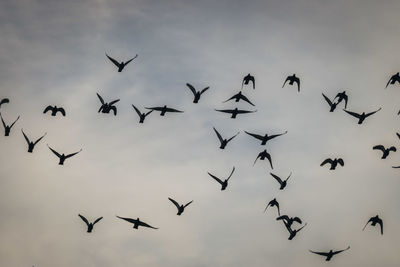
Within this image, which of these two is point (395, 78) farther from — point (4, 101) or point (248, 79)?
point (4, 101)

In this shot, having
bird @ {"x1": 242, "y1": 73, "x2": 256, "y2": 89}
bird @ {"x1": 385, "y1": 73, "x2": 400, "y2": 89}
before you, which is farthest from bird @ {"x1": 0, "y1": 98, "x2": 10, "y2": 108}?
bird @ {"x1": 385, "y1": 73, "x2": 400, "y2": 89}

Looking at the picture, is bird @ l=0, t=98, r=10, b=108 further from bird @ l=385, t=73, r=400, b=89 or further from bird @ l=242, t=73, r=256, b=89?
bird @ l=385, t=73, r=400, b=89

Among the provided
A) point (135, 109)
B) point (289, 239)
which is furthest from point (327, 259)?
point (135, 109)

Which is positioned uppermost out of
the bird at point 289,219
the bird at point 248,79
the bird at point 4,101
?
the bird at point 248,79

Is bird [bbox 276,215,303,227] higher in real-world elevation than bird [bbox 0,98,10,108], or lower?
lower

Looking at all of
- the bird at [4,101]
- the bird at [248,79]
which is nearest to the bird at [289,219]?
the bird at [248,79]

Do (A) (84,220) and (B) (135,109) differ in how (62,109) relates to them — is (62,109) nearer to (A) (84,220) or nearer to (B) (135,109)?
(B) (135,109)

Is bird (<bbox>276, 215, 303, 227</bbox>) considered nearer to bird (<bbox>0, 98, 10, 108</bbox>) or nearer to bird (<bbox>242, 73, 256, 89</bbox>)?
bird (<bbox>242, 73, 256, 89</bbox>)

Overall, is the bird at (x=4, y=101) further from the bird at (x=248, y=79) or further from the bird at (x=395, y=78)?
the bird at (x=395, y=78)

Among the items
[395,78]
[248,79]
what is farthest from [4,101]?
[395,78]

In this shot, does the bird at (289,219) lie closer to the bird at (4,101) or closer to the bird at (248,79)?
the bird at (248,79)

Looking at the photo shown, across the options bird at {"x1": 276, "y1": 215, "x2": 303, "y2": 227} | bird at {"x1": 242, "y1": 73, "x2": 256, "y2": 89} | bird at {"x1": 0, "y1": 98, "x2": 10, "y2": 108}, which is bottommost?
bird at {"x1": 276, "y1": 215, "x2": 303, "y2": 227}

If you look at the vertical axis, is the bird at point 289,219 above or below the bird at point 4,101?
below

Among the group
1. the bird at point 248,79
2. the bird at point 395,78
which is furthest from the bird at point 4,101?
the bird at point 395,78
